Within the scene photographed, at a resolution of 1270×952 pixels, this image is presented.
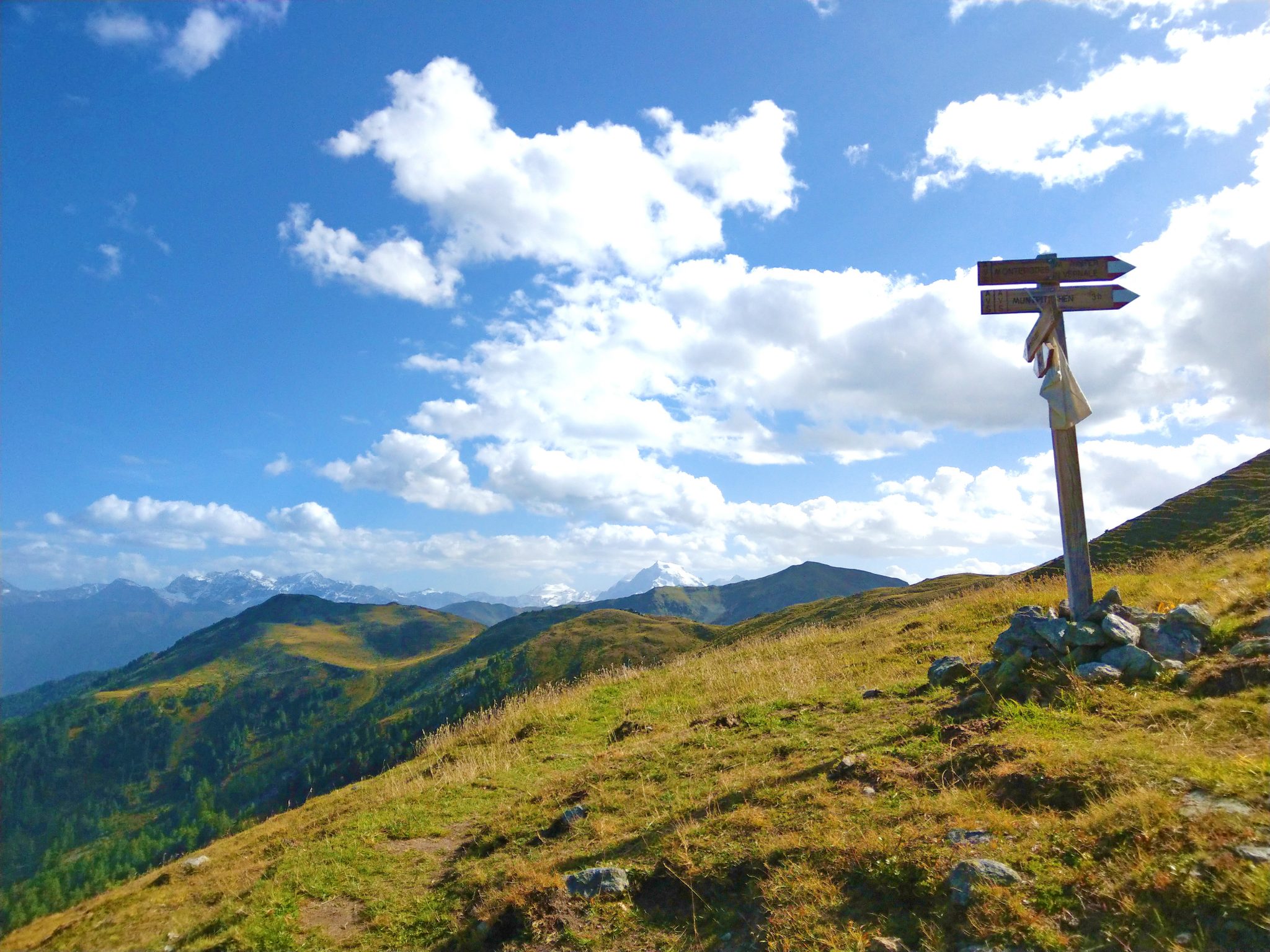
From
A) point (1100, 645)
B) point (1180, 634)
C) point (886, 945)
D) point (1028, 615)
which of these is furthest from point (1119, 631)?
point (886, 945)

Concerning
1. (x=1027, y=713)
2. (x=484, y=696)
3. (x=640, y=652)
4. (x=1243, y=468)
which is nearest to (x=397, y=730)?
(x=484, y=696)

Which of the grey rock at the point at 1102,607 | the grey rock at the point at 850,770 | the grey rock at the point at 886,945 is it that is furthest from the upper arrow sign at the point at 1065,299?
the grey rock at the point at 886,945

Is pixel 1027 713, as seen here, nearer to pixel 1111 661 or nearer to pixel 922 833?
pixel 1111 661

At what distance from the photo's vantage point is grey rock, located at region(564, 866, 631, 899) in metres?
7.86

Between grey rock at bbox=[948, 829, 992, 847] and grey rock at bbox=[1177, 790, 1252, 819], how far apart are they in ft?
5.43

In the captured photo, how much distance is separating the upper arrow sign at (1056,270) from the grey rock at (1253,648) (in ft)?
25.3

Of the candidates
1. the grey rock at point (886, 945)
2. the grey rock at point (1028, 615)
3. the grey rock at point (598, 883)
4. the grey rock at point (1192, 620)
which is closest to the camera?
the grey rock at point (886, 945)

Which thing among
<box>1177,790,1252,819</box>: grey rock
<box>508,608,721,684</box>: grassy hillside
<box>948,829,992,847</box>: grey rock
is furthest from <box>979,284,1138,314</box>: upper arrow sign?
<box>508,608,721,684</box>: grassy hillside

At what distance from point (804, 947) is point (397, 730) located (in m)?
184

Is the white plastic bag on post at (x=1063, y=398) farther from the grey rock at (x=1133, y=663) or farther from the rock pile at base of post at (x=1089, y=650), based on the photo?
the grey rock at (x=1133, y=663)

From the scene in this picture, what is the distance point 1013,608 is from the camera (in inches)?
734

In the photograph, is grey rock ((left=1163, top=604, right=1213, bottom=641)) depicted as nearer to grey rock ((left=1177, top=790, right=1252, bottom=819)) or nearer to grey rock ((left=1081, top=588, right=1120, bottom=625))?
grey rock ((left=1081, top=588, right=1120, bottom=625))

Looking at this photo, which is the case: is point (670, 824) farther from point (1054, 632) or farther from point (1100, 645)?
point (1100, 645)

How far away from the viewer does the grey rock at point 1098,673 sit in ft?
33.5
